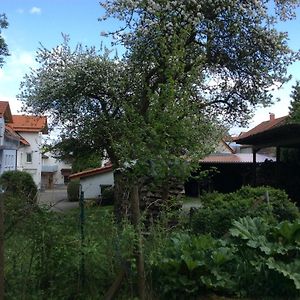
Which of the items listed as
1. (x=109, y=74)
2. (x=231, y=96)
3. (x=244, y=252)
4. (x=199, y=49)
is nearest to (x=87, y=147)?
(x=109, y=74)

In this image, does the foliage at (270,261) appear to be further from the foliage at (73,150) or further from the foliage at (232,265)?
the foliage at (73,150)

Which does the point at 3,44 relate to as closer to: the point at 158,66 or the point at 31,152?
the point at 158,66

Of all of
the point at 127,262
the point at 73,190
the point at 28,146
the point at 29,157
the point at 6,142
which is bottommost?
the point at 127,262

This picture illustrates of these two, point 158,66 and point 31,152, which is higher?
point 31,152

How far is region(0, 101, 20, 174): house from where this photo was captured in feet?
118

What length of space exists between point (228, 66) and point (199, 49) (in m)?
1.91

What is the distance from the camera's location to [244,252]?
6.26m

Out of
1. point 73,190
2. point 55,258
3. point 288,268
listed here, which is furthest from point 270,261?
point 73,190

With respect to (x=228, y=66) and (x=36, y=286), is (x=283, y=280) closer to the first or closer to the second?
(x=36, y=286)

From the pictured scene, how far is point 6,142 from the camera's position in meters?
→ 39.7

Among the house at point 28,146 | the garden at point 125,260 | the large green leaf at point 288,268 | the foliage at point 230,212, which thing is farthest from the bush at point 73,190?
the large green leaf at point 288,268

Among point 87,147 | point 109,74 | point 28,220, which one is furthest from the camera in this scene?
point 87,147

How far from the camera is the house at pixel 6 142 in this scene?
3606cm

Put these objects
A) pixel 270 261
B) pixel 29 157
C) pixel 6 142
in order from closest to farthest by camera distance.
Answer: pixel 270 261
pixel 6 142
pixel 29 157
